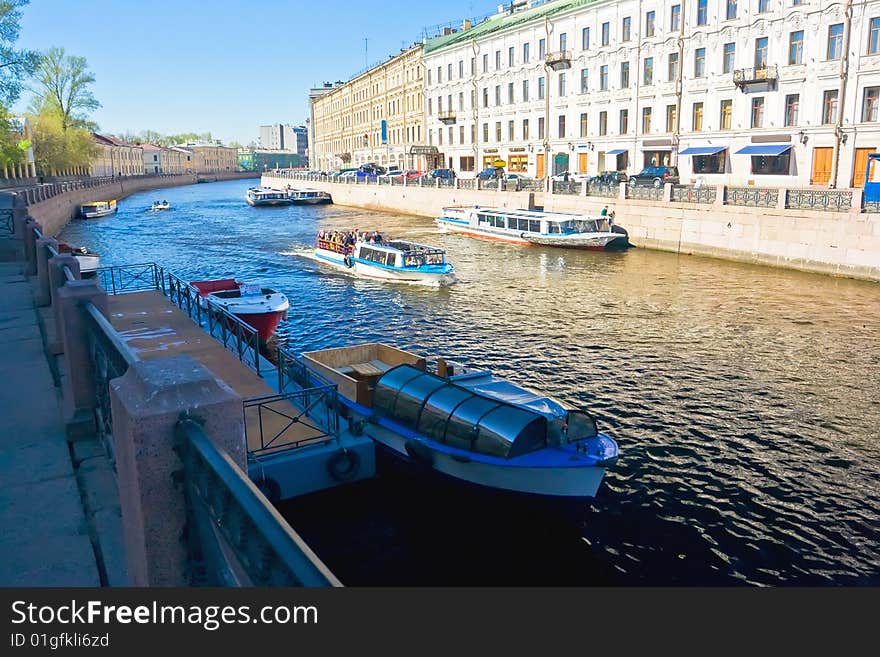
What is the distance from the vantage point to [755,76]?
143ft

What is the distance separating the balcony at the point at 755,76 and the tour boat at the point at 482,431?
3726 centimetres

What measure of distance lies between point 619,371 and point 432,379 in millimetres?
7551

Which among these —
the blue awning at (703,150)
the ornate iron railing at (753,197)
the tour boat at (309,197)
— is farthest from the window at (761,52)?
the tour boat at (309,197)

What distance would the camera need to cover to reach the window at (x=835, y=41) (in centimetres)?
3919

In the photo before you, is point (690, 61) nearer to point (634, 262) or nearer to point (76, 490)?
point (634, 262)

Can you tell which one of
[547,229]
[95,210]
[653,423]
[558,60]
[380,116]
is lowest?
[653,423]

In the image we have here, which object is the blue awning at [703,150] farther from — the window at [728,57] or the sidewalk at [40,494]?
the sidewalk at [40,494]

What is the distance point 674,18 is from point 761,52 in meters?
7.13

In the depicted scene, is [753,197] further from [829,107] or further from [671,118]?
[671,118]

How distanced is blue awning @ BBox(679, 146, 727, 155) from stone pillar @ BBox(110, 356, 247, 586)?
47.9m

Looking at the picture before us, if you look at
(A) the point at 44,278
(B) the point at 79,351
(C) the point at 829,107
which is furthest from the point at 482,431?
(C) the point at 829,107

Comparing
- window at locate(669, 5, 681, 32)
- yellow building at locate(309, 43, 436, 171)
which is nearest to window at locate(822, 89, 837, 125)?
window at locate(669, 5, 681, 32)

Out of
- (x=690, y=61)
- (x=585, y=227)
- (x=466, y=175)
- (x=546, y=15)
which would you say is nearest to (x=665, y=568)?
(x=585, y=227)

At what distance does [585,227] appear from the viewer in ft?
138
